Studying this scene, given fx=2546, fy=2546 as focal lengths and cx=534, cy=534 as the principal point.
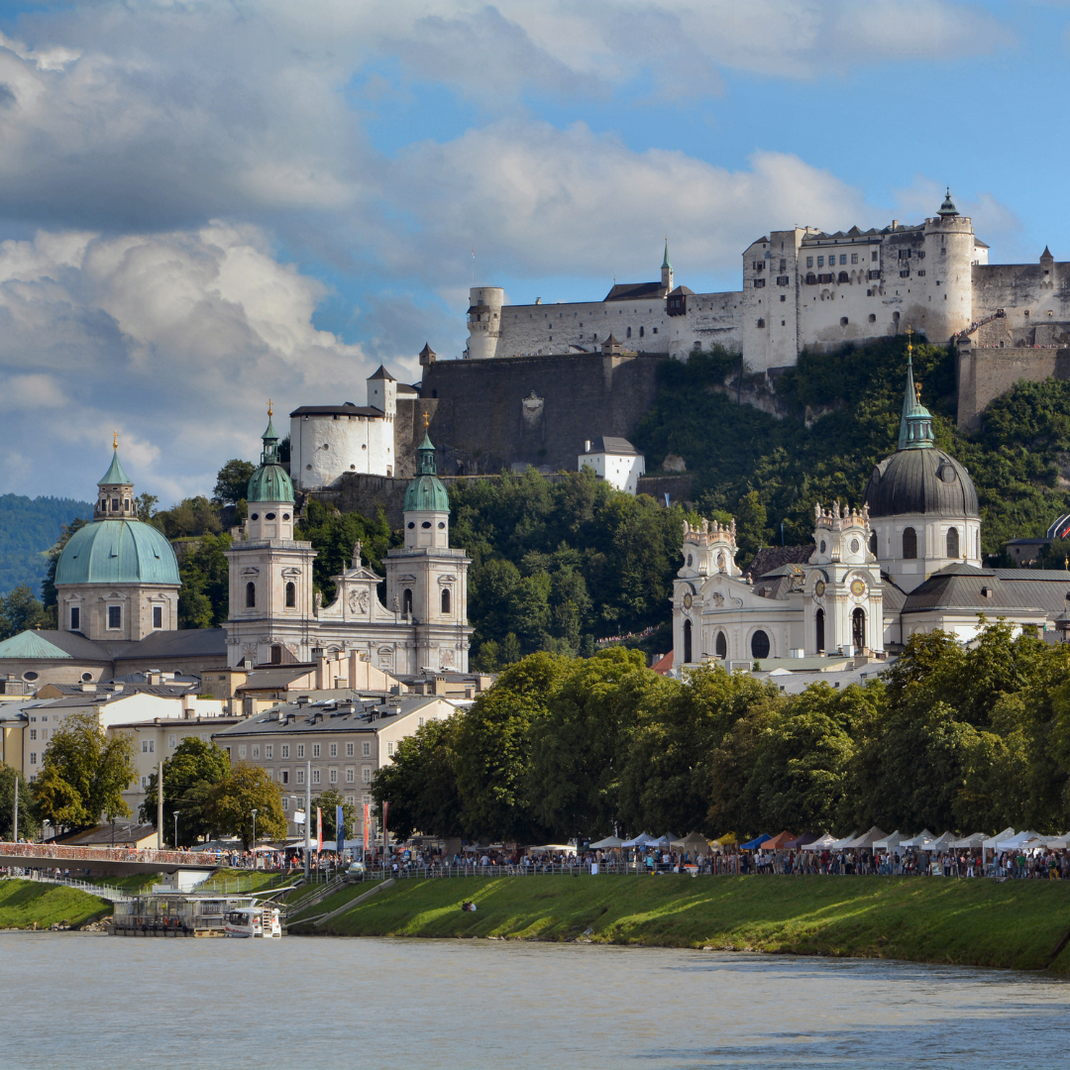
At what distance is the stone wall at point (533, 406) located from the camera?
169 metres

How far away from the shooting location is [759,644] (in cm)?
11344

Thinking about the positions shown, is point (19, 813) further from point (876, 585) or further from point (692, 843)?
point (876, 585)

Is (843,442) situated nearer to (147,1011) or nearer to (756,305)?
(756,305)

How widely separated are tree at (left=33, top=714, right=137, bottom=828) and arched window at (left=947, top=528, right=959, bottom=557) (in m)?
40.7

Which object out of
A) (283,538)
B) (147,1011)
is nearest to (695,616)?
(283,538)

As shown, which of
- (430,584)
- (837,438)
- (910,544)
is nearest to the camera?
(910,544)

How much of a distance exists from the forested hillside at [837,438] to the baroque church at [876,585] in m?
20.6

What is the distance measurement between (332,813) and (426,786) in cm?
868

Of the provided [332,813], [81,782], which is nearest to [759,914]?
[332,813]

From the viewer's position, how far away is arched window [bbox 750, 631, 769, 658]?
113 meters

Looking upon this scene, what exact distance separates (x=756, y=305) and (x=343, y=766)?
7555 cm

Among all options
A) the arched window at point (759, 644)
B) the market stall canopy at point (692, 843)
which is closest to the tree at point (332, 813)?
the market stall canopy at point (692, 843)

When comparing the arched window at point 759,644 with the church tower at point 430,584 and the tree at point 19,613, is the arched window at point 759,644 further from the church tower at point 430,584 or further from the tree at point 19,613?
the tree at point 19,613

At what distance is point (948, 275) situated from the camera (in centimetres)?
16000
